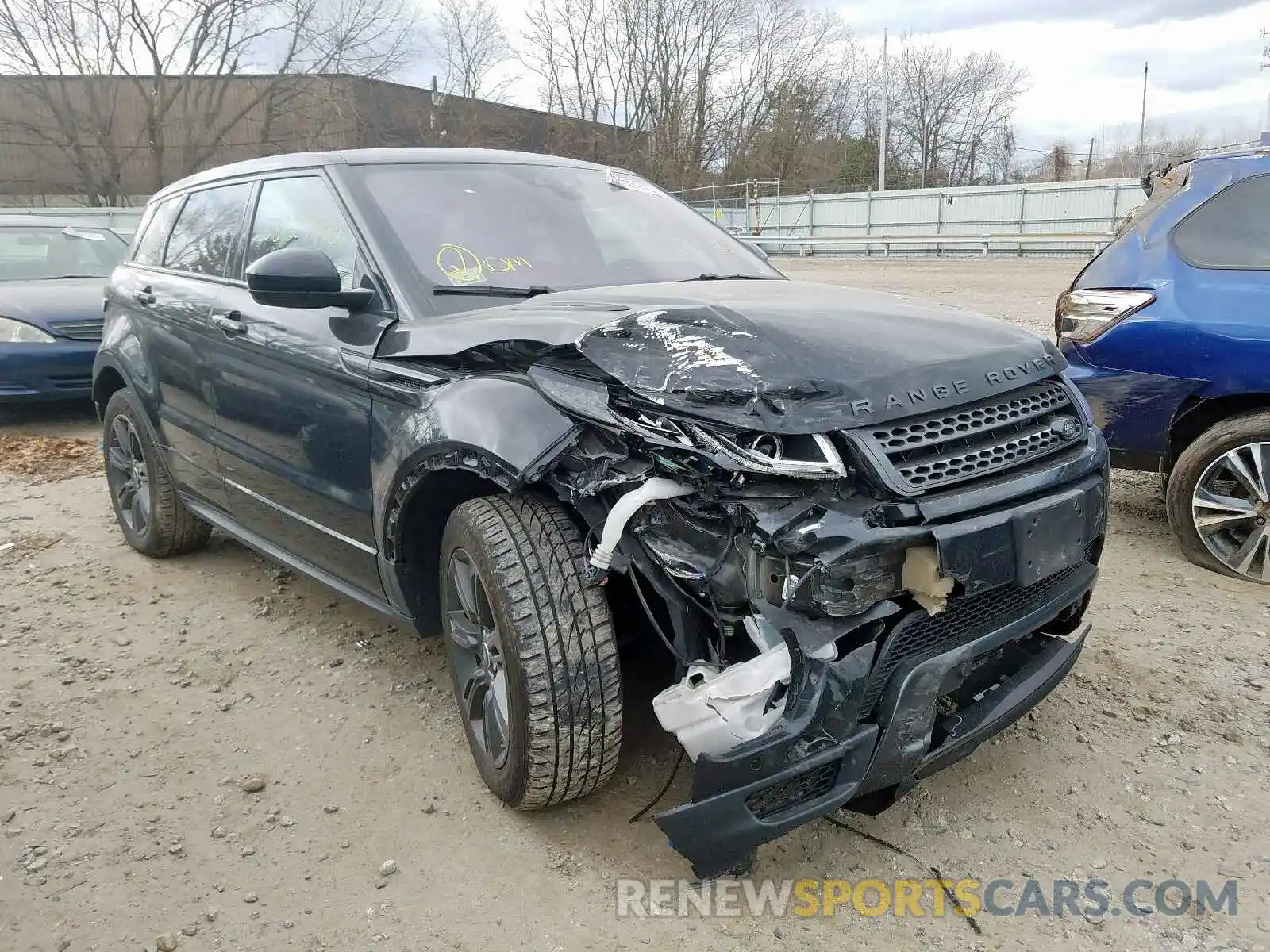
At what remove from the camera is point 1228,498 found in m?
4.05

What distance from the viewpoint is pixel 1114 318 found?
4.17m

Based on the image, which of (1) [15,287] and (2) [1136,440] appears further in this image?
(1) [15,287]

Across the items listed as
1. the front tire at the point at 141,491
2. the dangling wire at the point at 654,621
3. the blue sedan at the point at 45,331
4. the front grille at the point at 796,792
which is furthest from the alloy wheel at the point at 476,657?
the blue sedan at the point at 45,331

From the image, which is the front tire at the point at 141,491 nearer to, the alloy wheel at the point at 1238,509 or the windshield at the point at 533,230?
the windshield at the point at 533,230

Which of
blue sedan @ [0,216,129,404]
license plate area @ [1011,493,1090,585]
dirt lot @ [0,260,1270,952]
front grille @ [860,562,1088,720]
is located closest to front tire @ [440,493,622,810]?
dirt lot @ [0,260,1270,952]

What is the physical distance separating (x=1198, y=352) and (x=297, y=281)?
3573 millimetres

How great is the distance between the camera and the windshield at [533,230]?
10.0ft

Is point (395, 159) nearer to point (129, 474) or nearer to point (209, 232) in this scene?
point (209, 232)

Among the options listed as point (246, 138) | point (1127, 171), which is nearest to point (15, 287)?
point (246, 138)

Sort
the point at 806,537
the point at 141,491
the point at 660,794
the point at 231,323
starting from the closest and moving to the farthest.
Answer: the point at 806,537 → the point at 660,794 → the point at 231,323 → the point at 141,491

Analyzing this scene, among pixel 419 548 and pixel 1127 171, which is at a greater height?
pixel 1127 171

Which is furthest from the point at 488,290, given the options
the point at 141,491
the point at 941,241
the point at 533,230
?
the point at 941,241

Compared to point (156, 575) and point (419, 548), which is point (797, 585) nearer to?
point (419, 548)

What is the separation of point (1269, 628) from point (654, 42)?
47130 millimetres
